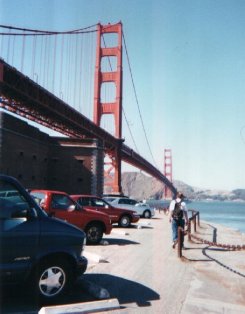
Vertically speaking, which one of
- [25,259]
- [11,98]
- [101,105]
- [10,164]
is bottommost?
[25,259]

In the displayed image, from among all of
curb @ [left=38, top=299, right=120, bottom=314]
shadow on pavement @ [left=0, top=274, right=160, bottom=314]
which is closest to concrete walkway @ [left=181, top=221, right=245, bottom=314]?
shadow on pavement @ [left=0, top=274, right=160, bottom=314]

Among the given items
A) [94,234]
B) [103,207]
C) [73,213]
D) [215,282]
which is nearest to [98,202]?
[103,207]

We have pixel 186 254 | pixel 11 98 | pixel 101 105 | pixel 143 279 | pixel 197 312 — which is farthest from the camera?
pixel 101 105

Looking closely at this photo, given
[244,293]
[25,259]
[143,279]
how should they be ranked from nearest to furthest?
[25,259] → [244,293] → [143,279]

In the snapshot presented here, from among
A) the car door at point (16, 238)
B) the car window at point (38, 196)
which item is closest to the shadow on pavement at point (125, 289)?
A: the car door at point (16, 238)

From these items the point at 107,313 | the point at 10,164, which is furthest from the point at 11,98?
the point at 107,313

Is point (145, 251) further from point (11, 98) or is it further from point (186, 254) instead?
point (11, 98)

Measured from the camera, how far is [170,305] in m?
5.55

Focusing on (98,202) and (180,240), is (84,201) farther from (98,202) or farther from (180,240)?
(180,240)

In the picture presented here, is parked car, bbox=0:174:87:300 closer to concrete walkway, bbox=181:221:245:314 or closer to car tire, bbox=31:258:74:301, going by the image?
car tire, bbox=31:258:74:301

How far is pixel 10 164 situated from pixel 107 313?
2447cm

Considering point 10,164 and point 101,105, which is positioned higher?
point 101,105

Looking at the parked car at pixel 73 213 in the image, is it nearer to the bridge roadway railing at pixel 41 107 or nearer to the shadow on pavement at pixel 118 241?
the shadow on pavement at pixel 118 241

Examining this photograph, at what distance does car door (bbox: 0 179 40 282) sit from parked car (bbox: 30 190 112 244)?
15.3ft
